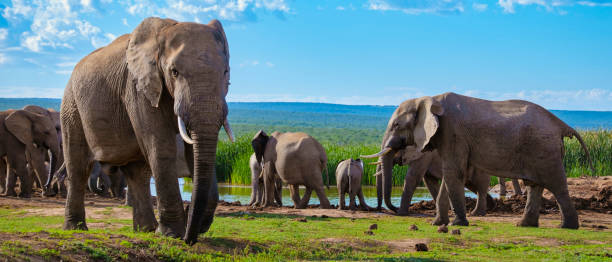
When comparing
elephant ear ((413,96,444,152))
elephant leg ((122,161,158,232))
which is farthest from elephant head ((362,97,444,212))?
elephant leg ((122,161,158,232))

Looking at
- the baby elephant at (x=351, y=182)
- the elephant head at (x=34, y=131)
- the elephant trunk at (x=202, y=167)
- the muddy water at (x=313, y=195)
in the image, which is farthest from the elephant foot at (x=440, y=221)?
the elephant head at (x=34, y=131)

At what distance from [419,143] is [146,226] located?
5.08 metres

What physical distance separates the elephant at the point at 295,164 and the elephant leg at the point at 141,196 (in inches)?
301

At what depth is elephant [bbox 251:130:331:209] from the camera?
1591 cm

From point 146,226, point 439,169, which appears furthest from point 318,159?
point 146,226

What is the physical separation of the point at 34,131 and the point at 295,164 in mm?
6931

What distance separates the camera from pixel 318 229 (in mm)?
10047

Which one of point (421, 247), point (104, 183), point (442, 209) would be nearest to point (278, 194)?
point (104, 183)

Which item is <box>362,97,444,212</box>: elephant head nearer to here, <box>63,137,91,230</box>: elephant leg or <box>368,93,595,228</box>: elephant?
<box>368,93,595,228</box>: elephant

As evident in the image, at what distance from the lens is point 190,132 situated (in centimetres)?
Answer: 677

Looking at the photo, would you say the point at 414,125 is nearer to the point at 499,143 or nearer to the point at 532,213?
the point at 499,143

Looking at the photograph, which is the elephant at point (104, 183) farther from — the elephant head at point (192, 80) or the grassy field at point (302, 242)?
the elephant head at point (192, 80)

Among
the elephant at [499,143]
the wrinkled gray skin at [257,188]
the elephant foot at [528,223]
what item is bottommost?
the elephant foot at [528,223]

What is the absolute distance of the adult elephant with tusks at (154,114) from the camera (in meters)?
6.63
